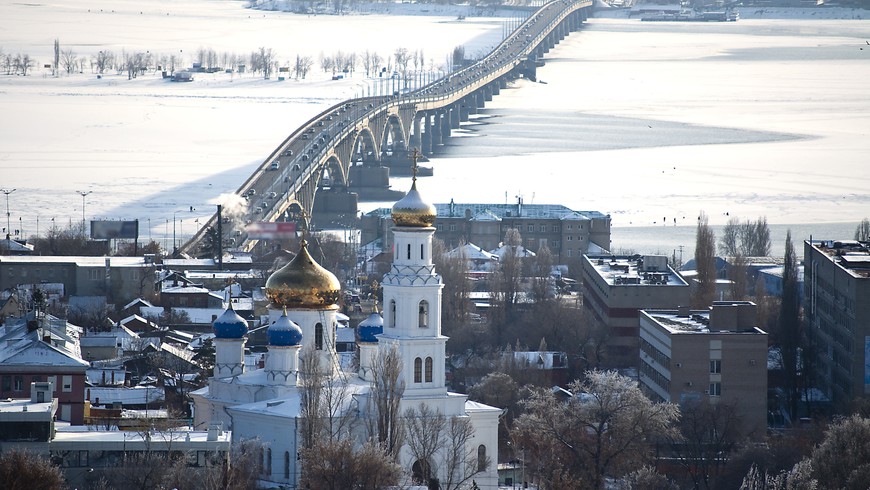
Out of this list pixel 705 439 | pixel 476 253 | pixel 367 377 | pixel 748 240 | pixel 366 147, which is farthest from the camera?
pixel 366 147

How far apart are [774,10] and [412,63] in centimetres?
→ 4288

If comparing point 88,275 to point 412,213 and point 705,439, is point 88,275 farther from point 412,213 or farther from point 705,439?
point 412,213

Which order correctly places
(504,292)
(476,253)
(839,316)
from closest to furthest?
(839,316) < (504,292) < (476,253)

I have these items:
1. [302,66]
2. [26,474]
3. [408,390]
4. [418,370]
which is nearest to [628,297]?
[418,370]

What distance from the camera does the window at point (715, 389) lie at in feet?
114

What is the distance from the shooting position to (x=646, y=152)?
287 feet

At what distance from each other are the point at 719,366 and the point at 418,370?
803 centimetres

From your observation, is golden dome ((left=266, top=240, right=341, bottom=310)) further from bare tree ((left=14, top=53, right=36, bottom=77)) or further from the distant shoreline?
the distant shoreline

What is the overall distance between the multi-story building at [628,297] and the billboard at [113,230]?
13395mm

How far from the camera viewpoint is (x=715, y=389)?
34.8 m

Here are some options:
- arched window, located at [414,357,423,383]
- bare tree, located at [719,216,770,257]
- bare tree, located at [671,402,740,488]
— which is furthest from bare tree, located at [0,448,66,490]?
bare tree, located at [719,216,770,257]

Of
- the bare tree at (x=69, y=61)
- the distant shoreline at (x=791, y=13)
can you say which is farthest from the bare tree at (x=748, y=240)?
the distant shoreline at (x=791, y=13)

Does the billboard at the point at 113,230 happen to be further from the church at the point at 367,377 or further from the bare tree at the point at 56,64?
the bare tree at the point at 56,64

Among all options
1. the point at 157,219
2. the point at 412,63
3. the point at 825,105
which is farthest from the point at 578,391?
the point at 412,63
